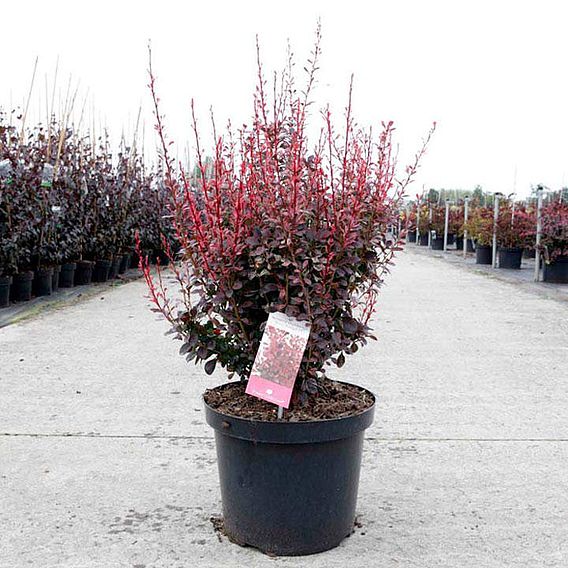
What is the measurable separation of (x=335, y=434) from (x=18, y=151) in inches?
294

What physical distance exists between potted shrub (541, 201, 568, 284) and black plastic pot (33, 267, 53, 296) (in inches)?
308

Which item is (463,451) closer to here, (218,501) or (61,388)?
(218,501)

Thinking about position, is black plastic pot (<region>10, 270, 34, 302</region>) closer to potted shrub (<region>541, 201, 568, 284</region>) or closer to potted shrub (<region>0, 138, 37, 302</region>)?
potted shrub (<region>0, 138, 37, 302</region>)

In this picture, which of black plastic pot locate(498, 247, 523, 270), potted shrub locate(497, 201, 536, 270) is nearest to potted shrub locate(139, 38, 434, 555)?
potted shrub locate(497, 201, 536, 270)

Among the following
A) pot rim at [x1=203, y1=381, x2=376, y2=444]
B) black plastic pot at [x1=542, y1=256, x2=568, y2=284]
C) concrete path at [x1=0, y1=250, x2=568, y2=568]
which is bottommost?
concrete path at [x1=0, y1=250, x2=568, y2=568]

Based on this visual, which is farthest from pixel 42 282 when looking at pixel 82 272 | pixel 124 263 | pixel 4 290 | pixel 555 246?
pixel 555 246

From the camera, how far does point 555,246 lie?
12.8 m

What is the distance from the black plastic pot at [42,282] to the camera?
9594 mm

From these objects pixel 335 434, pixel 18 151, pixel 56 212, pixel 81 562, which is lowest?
pixel 81 562

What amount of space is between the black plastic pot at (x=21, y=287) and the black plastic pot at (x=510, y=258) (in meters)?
10.3

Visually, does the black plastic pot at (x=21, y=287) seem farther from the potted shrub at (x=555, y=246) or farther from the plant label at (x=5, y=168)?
the potted shrub at (x=555, y=246)

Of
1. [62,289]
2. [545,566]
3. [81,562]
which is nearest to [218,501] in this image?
[81,562]

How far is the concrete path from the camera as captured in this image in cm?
281

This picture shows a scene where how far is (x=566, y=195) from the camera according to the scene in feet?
79.6
